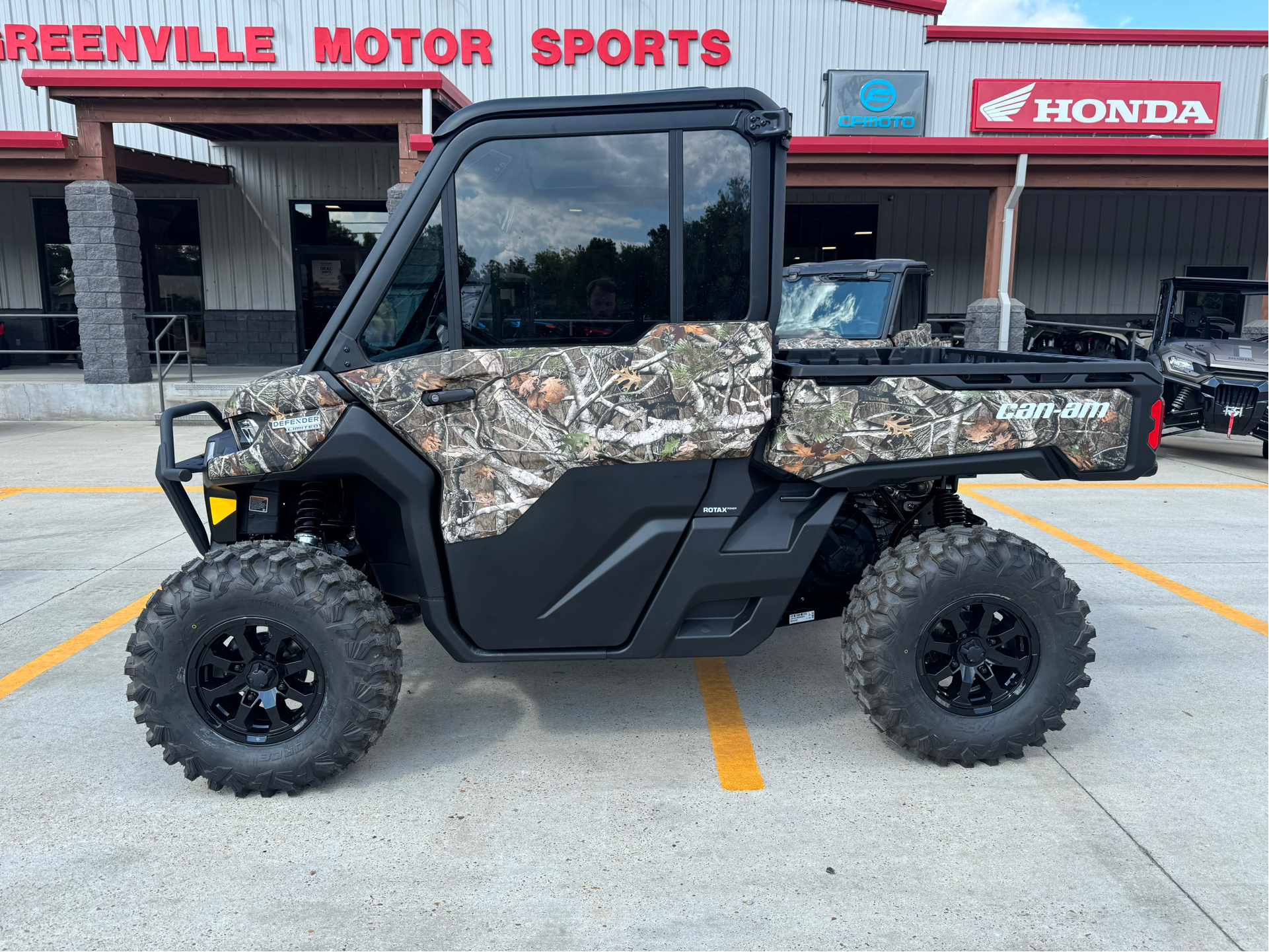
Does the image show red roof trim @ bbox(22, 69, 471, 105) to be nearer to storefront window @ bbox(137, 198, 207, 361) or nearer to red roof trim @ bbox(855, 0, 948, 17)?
storefront window @ bbox(137, 198, 207, 361)

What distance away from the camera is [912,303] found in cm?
855

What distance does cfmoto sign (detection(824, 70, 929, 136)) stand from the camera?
16.6m

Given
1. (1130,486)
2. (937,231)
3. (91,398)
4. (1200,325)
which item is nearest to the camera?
(1130,486)

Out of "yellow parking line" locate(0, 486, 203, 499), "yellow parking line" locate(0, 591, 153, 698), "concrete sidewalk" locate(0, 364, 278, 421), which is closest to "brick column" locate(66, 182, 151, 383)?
"concrete sidewalk" locate(0, 364, 278, 421)

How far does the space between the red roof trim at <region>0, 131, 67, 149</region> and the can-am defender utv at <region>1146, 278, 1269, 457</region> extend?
14.5 metres

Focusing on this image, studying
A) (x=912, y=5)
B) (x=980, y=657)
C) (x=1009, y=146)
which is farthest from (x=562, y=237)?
(x=912, y=5)

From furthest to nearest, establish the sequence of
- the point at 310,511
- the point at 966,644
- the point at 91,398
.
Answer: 1. the point at 91,398
2. the point at 310,511
3. the point at 966,644

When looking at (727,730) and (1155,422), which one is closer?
(1155,422)

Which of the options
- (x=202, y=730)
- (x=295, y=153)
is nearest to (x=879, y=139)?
(x=295, y=153)

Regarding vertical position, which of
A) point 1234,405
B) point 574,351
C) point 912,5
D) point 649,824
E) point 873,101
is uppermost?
point 912,5

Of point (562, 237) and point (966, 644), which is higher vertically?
point (562, 237)

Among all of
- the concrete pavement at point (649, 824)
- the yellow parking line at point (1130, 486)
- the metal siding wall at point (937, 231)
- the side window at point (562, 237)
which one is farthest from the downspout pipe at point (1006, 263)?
the side window at point (562, 237)

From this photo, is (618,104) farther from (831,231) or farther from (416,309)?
(831,231)

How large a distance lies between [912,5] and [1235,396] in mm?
10817
